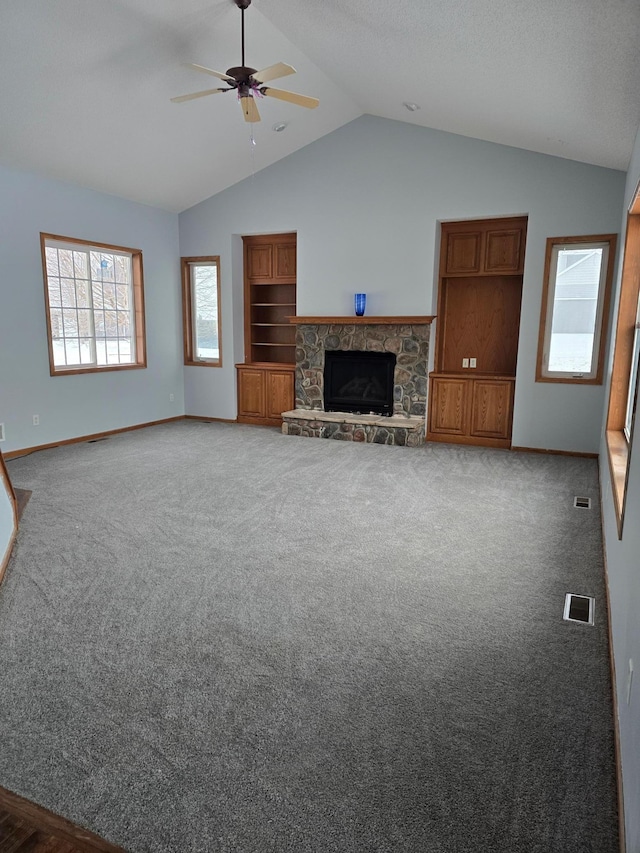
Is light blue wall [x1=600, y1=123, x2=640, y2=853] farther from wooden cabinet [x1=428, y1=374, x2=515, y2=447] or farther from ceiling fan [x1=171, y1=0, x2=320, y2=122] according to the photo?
wooden cabinet [x1=428, y1=374, x2=515, y2=447]

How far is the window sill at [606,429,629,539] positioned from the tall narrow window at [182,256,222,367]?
533cm

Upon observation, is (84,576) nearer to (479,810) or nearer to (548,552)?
(479,810)

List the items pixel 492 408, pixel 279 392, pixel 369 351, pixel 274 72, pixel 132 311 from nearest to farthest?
pixel 274 72 < pixel 492 408 < pixel 369 351 < pixel 132 311 < pixel 279 392

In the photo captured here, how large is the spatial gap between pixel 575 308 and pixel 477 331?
1.15 meters

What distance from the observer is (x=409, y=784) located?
1.62m

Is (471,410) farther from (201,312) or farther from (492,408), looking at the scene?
(201,312)

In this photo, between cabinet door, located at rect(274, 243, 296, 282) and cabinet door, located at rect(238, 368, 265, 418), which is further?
cabinet door, located at rect(238, 368, 265, 418)

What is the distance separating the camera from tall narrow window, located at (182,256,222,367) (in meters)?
7.66

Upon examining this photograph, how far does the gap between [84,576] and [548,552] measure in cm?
277

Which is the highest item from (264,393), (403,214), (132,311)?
(403,214)

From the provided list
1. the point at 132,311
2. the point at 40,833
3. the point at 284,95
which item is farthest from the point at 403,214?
the point at 40,833

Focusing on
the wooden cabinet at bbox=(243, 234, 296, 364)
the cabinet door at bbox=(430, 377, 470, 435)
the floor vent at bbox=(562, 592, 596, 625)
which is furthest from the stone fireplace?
the floor vent at bbox=(562, 592, 596, 625)

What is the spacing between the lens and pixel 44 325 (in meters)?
5.80

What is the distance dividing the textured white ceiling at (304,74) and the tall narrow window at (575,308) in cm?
87
